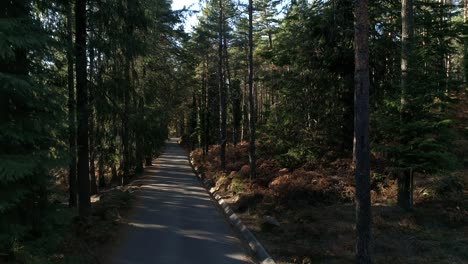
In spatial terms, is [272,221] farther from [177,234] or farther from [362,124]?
[362,124]

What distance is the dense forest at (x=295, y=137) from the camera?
5.98 meters

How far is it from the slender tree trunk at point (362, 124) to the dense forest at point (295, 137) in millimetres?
22

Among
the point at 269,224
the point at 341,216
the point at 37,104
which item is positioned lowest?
the point at 269,224

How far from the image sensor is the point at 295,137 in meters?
17.1

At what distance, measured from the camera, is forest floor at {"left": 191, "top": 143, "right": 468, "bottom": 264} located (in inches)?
312

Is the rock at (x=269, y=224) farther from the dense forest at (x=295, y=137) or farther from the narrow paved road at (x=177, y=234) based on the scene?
the narrow paved road at (x=177, y=234)

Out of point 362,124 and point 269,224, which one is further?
point 269,224

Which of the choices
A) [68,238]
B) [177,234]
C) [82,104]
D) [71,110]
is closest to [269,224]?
[177,234]

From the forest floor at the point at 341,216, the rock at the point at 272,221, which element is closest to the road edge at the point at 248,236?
the forest floor at the point at 341,216

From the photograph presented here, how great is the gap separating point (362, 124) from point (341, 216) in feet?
15.1

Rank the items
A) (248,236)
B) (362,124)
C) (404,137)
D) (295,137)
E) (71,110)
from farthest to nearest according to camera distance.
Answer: (295,137)
(248,236)
(404,137)
(71,110)
(362,124)

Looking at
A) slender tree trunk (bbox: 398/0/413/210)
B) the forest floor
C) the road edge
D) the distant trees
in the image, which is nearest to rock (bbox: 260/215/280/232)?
the forest floor

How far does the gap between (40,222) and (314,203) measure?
8.63 metres

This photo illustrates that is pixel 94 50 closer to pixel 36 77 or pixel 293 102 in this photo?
pixel 36 77
